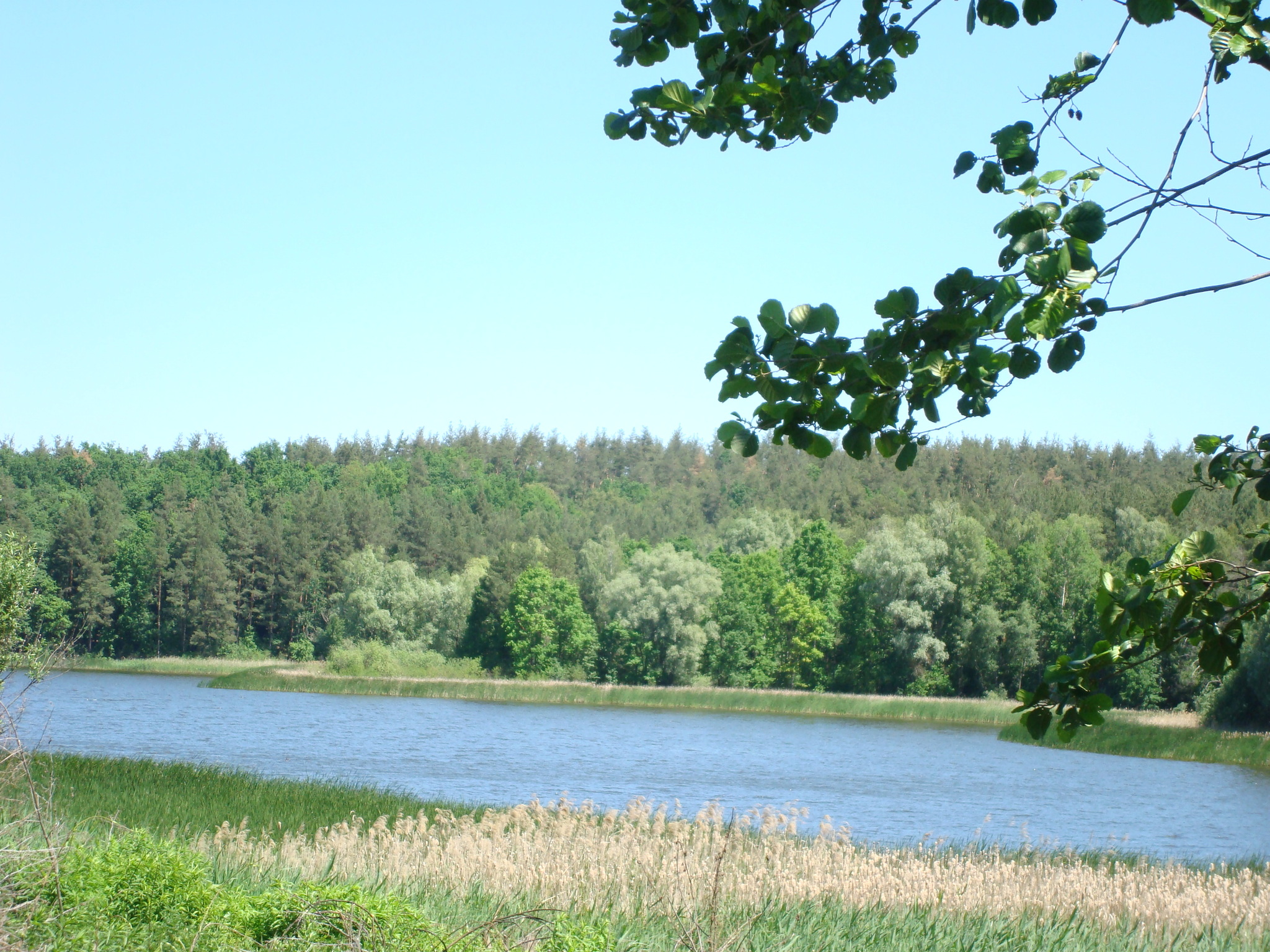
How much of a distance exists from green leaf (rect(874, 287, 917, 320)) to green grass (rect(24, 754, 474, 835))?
34.5 feet

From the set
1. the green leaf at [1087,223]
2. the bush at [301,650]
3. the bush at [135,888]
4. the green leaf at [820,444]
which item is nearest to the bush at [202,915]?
the bush at [135,888]

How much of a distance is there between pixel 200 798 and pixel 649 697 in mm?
36551

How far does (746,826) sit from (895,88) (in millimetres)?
12621

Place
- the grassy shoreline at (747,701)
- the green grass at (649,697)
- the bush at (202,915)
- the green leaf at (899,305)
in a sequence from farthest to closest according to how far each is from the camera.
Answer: the green grass at (649,697), the grassy shoreline at (747,701), the bush at (202,915), the green leaf at (899,305)

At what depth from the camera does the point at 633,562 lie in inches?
2522

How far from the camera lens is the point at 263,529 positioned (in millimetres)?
78688

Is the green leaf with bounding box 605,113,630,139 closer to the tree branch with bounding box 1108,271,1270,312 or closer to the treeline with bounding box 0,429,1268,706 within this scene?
the tree branch with bounding box 1108,271,1270,312

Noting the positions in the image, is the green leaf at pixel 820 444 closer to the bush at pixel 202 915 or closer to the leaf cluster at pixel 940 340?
the leaf cluster at pixel 940 340

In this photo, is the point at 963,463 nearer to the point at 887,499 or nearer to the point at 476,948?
the point at 887,499

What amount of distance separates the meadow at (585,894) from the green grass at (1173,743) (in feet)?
65.4

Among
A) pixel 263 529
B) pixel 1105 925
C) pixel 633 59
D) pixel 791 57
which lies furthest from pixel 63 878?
pixel 263 529

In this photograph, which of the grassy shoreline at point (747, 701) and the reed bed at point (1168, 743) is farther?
the grassy shoreline at point (747, 701)

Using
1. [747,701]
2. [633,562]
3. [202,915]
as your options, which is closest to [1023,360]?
[202,915]

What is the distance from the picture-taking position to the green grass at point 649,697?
147 ft
